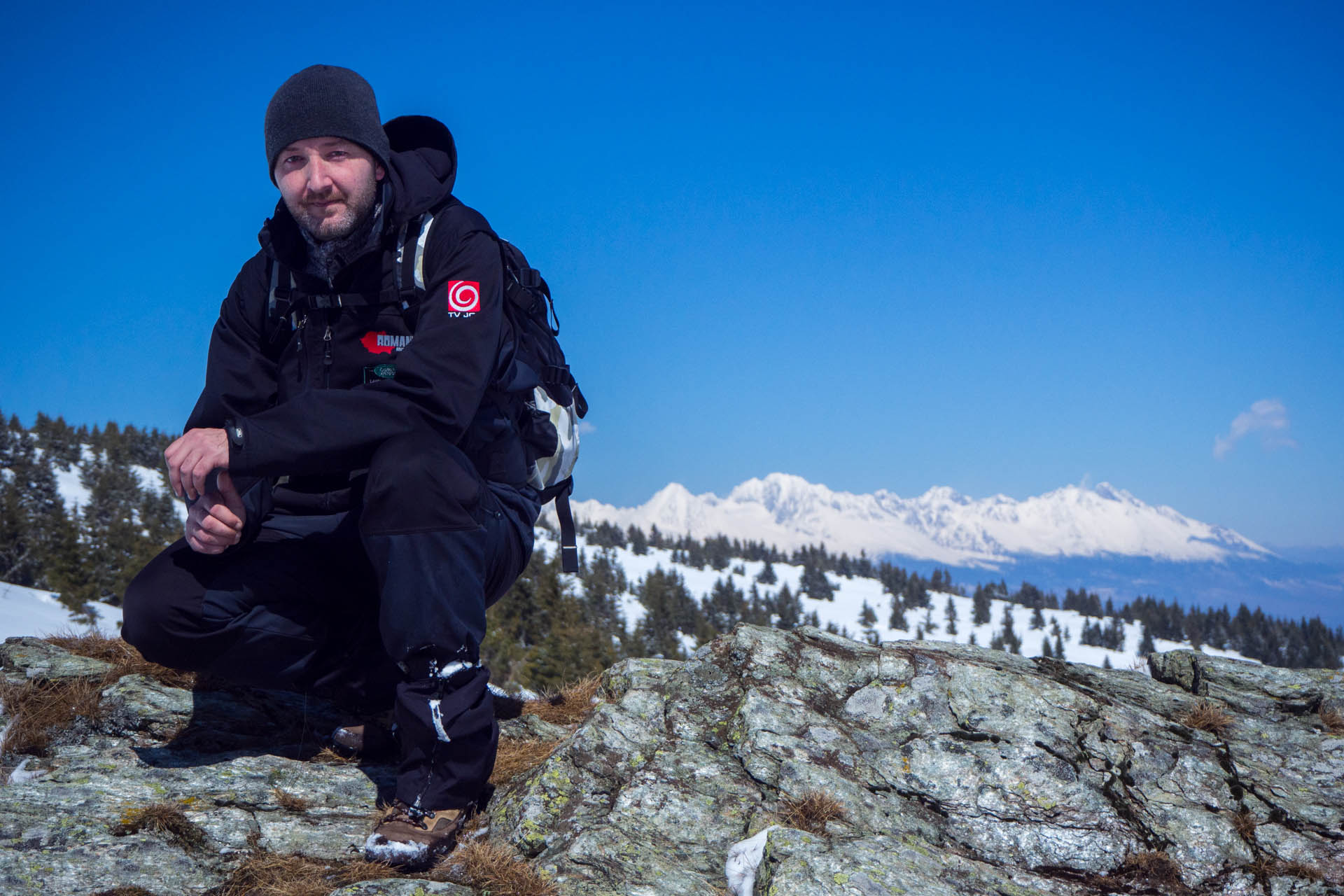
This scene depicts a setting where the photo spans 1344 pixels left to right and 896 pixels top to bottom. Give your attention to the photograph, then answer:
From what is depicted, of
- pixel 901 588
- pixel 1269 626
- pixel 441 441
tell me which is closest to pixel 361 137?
pixel 441 441

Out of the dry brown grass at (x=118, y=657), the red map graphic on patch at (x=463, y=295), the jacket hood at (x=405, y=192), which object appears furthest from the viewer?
the dry brown grass at (x=118, y=657)

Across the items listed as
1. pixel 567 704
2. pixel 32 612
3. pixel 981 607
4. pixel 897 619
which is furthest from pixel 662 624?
pixel 981 607

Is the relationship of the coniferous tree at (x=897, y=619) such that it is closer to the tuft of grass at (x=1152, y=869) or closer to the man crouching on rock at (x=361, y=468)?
the tuft of grass at (x=1152, y=869)

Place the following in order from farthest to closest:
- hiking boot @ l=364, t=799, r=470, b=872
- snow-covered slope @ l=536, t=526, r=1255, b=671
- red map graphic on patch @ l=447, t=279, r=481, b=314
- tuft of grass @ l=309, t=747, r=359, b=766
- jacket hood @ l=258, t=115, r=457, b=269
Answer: snow-covered slope @ l=536, t=526, r=1255, b=671 < tuft of grass @ l=309, t=747, r=359, b=766 < jacket hood @ l=258, t=115, r=457, b=269 < red map graphic on patch @ l=447, t=279, r=481, b=314 < hiking boot @ l=364, t=799, r=470, b=872

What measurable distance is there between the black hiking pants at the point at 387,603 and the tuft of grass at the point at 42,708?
1255 mm

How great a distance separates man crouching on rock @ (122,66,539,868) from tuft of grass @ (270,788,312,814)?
2.00 ft

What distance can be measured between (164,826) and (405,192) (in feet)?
11.8

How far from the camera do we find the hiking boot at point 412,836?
12.3 feet

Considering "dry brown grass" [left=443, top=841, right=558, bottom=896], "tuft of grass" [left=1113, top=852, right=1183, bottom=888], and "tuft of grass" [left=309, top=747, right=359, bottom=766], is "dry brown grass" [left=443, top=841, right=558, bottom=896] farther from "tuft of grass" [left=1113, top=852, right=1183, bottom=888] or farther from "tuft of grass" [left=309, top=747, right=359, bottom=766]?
"tuft of grass" [left=1113, top=852, right=1183, bottom=888]

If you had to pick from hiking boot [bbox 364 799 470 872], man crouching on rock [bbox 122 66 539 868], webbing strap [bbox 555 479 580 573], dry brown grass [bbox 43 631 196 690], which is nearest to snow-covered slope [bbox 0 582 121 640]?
dry brown grass [bbox 43 631 196 690]

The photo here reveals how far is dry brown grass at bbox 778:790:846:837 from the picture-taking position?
441 cm

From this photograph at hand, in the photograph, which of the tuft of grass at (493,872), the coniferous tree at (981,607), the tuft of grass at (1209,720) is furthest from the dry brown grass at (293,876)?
the coniferous tree at (981,607)

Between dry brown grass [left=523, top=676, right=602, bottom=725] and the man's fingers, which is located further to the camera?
dry brown grass [left=523, top=676, right=602, bottom=725]

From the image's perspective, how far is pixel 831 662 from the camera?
6.11 meters
